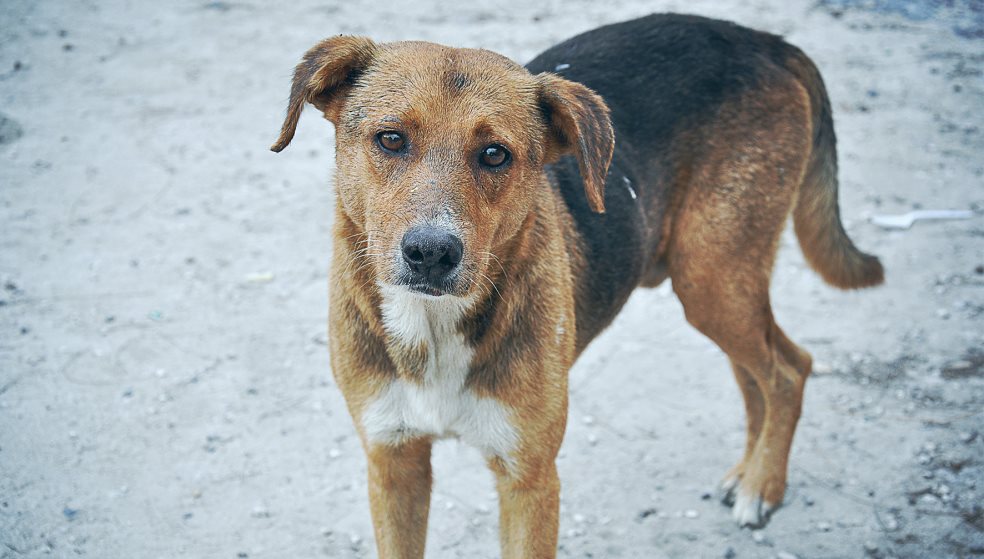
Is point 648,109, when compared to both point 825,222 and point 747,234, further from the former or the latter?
point 825,222

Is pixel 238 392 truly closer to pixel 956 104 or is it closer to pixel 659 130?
pixel 659 130

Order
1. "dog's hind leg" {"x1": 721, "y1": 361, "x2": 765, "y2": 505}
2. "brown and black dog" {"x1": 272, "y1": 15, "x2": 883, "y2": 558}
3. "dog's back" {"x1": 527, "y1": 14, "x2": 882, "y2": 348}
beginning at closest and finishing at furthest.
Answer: "brown and black dog" {"x1": 272, "y1": 15, "x2": 883, "y2": 558}
"dog's back" {"x1": 527, "y1": 14, "x2": 882, "y2": 348}
"dog's hind leg" {"x1": 721, "y1": 361, "x2": 765, "y2": 505}

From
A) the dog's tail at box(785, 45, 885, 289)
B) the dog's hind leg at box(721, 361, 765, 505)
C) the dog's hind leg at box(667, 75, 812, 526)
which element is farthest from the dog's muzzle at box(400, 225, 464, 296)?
the dog's tail at box(785, 45, 885, 289)

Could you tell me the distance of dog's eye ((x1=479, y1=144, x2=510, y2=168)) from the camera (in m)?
2.82

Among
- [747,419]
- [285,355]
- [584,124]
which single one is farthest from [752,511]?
[285,355]

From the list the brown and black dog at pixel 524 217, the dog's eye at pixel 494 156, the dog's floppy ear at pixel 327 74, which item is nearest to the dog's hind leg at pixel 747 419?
the brown and black dog at pixel 524 217

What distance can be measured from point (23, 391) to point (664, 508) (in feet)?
10.8

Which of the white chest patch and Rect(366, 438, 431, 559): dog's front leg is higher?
the white chest patch

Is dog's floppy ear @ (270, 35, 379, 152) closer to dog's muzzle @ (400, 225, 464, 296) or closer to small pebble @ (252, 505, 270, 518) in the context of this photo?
dog's muzzle @ (400, 225, 464, 296)

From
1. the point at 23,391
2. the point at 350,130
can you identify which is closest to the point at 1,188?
the point at 23,391

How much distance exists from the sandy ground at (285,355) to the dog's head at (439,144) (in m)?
0.45

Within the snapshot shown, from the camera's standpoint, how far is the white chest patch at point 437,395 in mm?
2967

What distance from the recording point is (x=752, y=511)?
13.6 ft

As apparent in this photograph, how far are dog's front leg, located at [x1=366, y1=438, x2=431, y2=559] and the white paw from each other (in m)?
1.70
